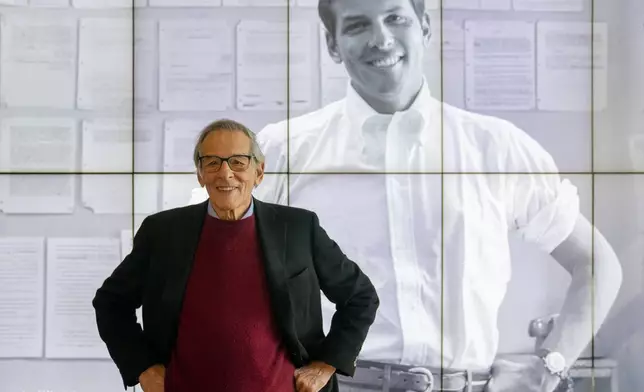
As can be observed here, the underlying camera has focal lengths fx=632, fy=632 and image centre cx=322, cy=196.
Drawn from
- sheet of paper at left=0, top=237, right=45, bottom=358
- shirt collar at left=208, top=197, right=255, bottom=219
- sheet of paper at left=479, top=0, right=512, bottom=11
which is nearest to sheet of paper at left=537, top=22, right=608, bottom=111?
sheet of paper at left=479, top=0, right=512, bottom=11

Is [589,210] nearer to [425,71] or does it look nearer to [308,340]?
[425,71]

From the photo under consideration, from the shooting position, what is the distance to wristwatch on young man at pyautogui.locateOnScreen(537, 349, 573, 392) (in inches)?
98.8

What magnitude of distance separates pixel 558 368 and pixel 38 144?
2234 mm

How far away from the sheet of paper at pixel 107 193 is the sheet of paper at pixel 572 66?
1674 millimetres

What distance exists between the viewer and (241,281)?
4.89 ft

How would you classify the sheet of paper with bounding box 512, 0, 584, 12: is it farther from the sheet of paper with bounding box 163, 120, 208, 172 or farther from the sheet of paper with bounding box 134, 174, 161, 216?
the sheet of paper with bounding box 134, 174, 161, 216

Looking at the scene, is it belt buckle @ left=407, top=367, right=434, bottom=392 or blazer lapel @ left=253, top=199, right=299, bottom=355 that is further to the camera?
belt buckle @ left=407, top=367, right=434, bottom=392

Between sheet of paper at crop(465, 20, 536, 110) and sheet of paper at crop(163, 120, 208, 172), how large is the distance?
1.11 meters

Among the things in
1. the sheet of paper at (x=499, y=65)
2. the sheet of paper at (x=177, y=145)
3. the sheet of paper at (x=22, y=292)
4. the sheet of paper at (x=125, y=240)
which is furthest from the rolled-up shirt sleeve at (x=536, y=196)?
the sheet of paper at (x=22, y=292)

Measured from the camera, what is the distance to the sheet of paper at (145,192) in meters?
2.46

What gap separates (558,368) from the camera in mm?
2512

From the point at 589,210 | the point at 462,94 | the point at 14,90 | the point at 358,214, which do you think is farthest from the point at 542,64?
the point at 14,90

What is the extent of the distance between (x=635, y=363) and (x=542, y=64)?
4.16ft

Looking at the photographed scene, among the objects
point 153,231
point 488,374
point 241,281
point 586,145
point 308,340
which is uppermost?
point 586,145
